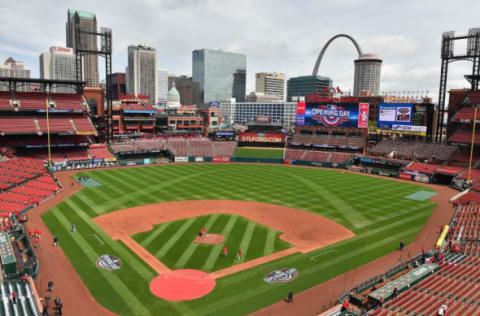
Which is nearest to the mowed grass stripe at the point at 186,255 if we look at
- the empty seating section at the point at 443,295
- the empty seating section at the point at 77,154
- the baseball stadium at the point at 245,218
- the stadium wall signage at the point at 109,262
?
the baseball stadium at the point at 245,218

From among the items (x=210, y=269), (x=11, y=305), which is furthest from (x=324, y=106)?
(x=11, y=305)

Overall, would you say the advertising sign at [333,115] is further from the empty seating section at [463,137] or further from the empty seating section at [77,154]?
the empty seating section at [77,154]

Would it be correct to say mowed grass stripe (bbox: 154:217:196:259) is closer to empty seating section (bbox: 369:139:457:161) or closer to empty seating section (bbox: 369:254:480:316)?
empty seating section (bbox: 369:254:480:316)

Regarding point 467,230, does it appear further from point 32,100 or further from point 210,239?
point 32,100

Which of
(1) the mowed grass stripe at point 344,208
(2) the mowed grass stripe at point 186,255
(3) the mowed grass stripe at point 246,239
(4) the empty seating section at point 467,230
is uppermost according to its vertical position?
(4) the empty seating section at point 467,230

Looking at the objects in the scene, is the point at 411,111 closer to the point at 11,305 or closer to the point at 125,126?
the point at 11,305

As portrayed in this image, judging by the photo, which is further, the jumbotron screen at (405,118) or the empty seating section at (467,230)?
the jumbotron screen at (405,118)

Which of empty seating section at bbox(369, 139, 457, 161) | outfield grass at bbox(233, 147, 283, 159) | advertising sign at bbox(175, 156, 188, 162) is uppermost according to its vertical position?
empty seating section at bbox(369, 139, 457, 161)

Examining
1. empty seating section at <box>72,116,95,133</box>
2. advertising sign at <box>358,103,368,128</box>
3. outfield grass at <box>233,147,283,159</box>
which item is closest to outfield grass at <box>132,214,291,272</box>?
empty seating section at <box>72,116,95,133</box>
